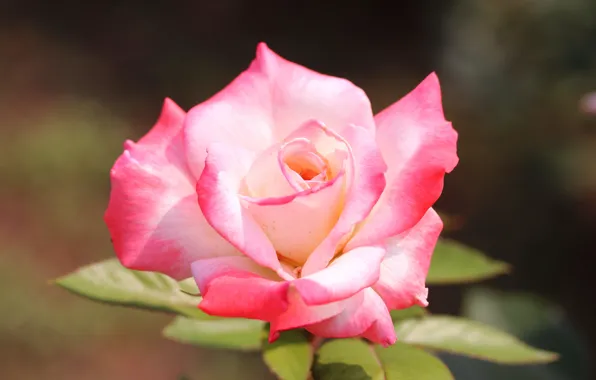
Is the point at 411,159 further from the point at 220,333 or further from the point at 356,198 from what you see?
the point at 220,333

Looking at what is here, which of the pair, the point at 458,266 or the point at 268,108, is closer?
the point at 268,108

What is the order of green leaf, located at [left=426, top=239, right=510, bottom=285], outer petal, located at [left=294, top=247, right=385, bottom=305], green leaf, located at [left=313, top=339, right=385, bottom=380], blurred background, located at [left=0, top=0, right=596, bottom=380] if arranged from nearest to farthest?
1. outer petal, located at [left=294, top=247, right=385, bottom=305]
2. green leaf, located at [left=313, top=339, right=385, bottom=380]
3. green leaf, located at [left=426, top=239, right=510, bottom=285]
4. blurred background, located at [left=0, top=0, right=596, bottom=380]

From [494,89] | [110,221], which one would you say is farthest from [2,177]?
[110,221]

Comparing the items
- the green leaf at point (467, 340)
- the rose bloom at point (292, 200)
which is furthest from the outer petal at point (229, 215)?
the green leaf at point (467, 340)

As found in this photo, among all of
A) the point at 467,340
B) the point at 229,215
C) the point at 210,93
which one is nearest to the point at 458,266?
the point at 467,340

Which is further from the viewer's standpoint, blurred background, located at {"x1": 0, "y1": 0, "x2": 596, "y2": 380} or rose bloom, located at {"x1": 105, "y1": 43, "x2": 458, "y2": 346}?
blurred background, located at {"x1": 0, "y1": 0, "x2": 596, "y2": 380}

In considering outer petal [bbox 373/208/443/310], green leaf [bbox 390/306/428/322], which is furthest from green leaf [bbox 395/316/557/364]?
outer petal [bbox 373/208/443/310]

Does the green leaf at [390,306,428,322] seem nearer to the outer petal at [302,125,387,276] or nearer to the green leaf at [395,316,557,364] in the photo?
the green leaf at [395,316,557,364]

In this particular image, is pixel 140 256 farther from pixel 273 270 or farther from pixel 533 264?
pixel 533 264
